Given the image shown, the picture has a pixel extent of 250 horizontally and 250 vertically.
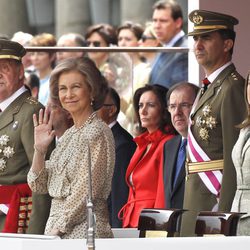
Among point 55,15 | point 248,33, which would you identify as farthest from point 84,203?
point 55,15

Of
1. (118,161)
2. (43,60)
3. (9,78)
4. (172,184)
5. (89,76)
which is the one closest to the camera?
(89,76)

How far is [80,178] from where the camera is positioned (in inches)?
362

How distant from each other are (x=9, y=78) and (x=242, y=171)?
7.20 feet

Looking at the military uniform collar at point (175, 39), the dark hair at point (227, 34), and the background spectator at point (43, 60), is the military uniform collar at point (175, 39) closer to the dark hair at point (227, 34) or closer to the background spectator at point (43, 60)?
the background spectator at point (43, 60)

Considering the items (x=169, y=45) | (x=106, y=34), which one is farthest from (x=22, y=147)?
(x=106, y=34)

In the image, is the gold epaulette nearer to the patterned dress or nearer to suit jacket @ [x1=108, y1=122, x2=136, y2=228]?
the patterned dress

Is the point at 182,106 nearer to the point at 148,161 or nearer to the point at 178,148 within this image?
the point at 178,148

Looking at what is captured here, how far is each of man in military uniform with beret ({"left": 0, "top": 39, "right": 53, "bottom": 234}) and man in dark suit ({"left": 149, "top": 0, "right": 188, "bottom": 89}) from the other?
4.03m

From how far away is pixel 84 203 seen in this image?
913 cm

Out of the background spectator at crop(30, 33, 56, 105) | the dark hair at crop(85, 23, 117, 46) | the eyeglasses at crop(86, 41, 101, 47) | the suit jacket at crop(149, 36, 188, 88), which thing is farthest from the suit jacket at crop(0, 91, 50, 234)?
the eyeglasses at crop(86, 41, 101, 47)

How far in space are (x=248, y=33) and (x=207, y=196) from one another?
2.24 meters

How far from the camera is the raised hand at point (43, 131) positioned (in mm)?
9680

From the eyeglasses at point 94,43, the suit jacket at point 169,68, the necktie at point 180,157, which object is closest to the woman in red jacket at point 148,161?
the necktie at point 180,157

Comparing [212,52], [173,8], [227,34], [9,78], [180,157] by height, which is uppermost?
[173,8]
